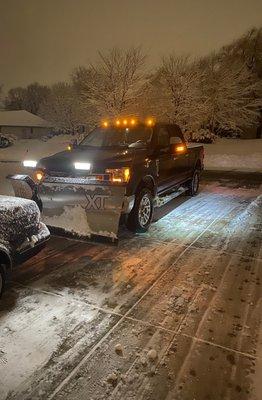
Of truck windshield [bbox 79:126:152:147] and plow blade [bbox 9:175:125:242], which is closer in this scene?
plow blade [bbox 9:175:125:242]

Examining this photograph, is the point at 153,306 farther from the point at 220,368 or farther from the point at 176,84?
the point at 176,84

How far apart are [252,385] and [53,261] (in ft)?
10.6

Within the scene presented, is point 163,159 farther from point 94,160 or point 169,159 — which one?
point 94,160

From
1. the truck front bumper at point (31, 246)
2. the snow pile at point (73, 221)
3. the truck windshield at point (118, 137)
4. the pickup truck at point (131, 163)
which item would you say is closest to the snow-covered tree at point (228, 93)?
the pickup truck at point (131, 163)

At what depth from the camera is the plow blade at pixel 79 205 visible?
5.21 m

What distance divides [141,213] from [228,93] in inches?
1054

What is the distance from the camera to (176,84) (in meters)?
28.0

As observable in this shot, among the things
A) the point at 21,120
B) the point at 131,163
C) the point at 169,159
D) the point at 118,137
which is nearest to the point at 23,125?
the point at 21,120

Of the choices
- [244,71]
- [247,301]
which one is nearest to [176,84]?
[244,71]

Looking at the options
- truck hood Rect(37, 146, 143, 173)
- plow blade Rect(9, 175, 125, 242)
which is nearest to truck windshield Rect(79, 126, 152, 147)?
→ truck hood Rect(37, 146, 143, 173)

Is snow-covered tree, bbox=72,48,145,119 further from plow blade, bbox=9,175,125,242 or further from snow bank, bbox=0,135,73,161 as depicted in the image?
plow blade, bbox=9,175,125,242

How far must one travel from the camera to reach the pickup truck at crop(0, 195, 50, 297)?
377 centimetres

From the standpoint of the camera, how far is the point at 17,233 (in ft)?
12.9

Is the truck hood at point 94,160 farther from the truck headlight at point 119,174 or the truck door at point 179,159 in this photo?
the truck door at point 179,159
